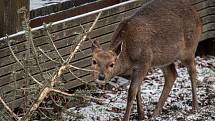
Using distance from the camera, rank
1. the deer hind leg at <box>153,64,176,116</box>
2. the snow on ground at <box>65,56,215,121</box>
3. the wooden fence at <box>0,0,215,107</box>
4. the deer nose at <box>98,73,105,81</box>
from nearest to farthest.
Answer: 1. the deer nose at <box>98,73,105,81</box>
2. the wooden fence at <box>0,0,215,107</box>
3. the snow on ground at <box>65,56,215,121</box>
4. the deer hind leg at <box>153,64,176,116</box>

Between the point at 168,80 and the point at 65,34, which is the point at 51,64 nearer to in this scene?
the point at 65,34

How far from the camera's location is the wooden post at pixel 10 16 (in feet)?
23.3

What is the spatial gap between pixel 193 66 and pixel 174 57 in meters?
0.52

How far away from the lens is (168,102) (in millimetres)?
8461

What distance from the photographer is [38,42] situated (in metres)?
7.52

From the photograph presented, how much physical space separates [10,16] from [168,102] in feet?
8.69

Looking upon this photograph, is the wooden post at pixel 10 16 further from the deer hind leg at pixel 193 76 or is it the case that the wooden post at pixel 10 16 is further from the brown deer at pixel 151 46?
the deer hind leg at pixel 193 76

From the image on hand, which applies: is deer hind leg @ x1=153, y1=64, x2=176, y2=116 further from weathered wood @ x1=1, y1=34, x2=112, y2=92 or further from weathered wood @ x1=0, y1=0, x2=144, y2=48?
weathered wood @ x1=0, y1=0, x2=144, y2=48

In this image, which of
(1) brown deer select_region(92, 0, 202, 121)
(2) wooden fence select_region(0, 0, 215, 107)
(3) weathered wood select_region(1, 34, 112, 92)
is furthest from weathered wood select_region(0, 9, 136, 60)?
(1) brown deer select_region(92, 0, 202, 121)

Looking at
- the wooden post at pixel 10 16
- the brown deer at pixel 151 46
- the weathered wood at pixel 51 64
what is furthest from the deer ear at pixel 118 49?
the wooden post at pixel 10 16

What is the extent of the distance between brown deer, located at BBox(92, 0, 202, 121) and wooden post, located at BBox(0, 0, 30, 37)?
1037 millimetres

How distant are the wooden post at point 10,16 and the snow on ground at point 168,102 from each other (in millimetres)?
1237

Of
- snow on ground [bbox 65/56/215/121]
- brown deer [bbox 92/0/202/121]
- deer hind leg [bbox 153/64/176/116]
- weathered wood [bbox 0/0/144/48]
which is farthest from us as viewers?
deer hind leg [bbox 153/64/176/116]

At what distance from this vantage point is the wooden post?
711cm
